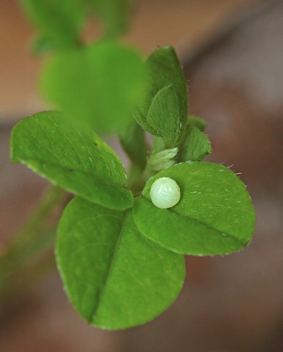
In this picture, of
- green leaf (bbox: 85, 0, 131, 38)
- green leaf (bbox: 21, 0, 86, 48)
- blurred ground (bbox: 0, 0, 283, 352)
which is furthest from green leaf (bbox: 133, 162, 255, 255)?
blurred ground (bbox: 0, 0, 283, 352)

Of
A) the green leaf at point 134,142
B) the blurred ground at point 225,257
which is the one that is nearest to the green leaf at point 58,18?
the green leaf at point 134,142

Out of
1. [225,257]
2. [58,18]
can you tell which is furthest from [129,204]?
[225,257]

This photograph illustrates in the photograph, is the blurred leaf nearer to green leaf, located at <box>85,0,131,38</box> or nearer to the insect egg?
green leaf, located at <box>85,0,131,38</box>

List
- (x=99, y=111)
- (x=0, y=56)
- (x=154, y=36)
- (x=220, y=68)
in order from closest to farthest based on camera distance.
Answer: (x=99, y=111) → (x=220, y=68) → (x=0, y=56) → (x=154, y=36)

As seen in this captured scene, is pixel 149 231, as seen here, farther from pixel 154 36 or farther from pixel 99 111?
pixel 154 36

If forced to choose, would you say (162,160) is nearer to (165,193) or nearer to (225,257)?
(165,193)

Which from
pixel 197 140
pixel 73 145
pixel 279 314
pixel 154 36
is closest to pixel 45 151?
pixel 73 145
